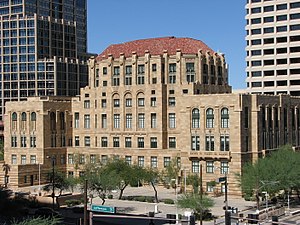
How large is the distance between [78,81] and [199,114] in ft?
329

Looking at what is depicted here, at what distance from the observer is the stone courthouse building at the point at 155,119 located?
310 ft

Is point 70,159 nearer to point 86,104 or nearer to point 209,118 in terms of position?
point 86,104

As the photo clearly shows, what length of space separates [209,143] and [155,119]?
16540 millimetres

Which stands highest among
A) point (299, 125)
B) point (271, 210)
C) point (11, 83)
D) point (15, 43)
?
point (15, 43)

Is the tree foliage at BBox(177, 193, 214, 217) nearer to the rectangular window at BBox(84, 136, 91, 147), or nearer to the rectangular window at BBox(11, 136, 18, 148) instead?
the rectangular window at BBox(84, 136, 91, 147)

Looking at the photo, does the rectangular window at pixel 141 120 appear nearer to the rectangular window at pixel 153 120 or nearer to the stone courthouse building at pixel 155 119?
the stone courthouse building at pixel 155 119

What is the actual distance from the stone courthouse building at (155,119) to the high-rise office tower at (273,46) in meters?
22.3

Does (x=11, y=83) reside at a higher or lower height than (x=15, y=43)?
lower

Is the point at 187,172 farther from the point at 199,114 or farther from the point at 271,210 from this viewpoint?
the point at 271,210

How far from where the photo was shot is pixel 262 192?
78.8 m

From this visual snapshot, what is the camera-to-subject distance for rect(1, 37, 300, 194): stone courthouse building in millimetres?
94562

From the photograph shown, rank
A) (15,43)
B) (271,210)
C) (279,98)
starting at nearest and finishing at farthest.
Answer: (271,210)
(279,98)
(15,43)

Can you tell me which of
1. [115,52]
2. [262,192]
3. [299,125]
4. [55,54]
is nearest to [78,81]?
[55,54]

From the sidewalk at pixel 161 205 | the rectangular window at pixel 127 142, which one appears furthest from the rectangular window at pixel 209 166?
the rectangular window at pixel 127 142
